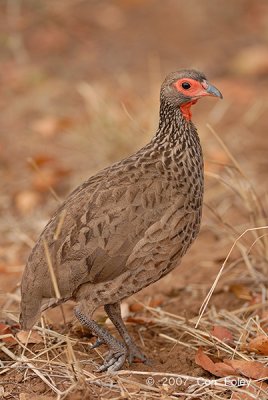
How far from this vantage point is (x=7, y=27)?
1017 centimetres

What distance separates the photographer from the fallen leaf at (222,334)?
441 centimetres

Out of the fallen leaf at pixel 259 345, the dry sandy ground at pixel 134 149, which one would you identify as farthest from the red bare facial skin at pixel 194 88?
the fallen leaf at pixel 259 345

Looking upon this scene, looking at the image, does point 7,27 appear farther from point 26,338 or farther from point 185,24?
point 26,338

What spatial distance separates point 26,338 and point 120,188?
0.94m

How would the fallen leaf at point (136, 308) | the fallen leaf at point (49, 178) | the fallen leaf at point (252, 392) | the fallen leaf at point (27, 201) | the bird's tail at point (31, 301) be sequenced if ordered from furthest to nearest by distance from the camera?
the fallen leaf at point (49, 178)
the fallen leaf at point (27, 201)
the fallen leaf at point (136, 308)
the bird's tail at point (31, 301)
the fallen leaf at point (252, 392)


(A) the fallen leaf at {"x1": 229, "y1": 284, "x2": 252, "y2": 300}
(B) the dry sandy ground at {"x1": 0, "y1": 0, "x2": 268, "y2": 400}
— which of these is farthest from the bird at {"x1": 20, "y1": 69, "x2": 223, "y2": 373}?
(A) the fallen leaf at {"x1": 229, "y1": 284, "x2": 252, "y2": 300}

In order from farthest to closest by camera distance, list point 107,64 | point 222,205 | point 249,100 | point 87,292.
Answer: point 107,64 < point 249,100 < point 222,205 < point 87,292

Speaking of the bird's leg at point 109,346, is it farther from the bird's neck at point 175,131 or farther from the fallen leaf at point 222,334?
the bird's neck at point 175,131

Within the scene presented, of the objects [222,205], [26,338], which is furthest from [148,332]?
[222,205]

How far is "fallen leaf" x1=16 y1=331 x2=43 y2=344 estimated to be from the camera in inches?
171

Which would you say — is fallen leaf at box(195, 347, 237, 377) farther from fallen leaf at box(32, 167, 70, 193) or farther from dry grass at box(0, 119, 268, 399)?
fallen leaf at box(32, 167, 70, 193)

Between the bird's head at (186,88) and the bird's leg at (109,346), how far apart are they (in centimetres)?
119

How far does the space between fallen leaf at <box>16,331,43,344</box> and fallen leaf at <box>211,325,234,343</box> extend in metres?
0.91

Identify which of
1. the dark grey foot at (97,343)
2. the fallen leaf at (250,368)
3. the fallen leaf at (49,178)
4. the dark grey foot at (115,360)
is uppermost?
the fallen leaf at (49,178)
